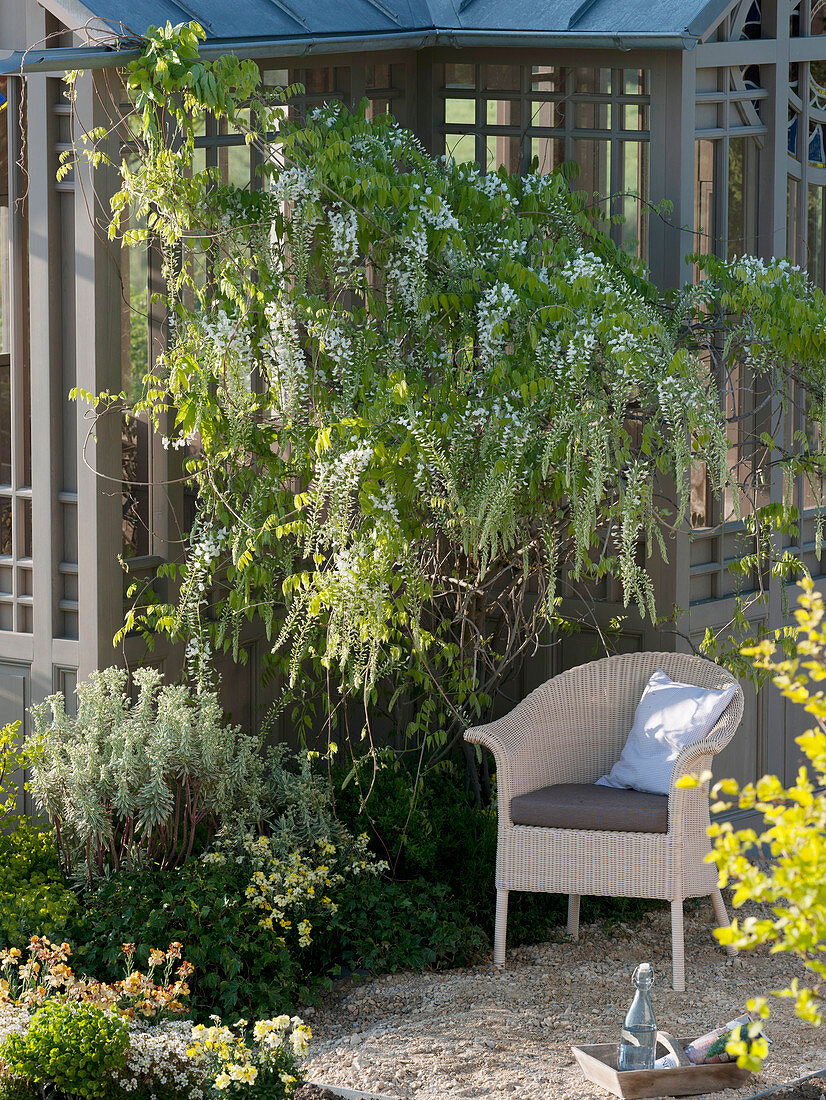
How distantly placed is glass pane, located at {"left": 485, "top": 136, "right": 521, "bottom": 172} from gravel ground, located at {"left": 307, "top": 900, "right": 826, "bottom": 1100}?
302 cm

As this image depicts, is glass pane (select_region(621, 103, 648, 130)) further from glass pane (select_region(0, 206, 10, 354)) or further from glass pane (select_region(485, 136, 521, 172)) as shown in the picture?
glass pane (select_region(0, 206, 10, 354))

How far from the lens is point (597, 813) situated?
480 cm

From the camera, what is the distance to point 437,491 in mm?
4594

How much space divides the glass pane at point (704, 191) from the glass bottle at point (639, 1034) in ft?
9.71

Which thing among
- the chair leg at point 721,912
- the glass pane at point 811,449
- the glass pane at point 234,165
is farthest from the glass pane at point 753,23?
the chair leg at point 721,912

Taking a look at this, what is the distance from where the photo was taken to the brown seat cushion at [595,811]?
4.77m

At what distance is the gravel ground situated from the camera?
4039 mm

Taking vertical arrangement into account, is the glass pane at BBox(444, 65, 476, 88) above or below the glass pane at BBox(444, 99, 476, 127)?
above

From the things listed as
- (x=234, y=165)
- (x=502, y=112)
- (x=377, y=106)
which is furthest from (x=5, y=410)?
(x=502, y=112)

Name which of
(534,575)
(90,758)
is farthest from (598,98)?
(90,758)

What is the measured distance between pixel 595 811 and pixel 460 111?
297cm

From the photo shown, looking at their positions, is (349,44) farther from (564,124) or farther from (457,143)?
(564,124)

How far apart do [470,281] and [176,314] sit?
3.20 ft

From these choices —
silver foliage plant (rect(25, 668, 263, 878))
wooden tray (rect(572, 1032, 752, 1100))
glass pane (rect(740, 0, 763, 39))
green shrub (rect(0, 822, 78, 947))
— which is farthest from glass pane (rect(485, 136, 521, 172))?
wooden tray (rect(572, 1032, 752, 1100))
